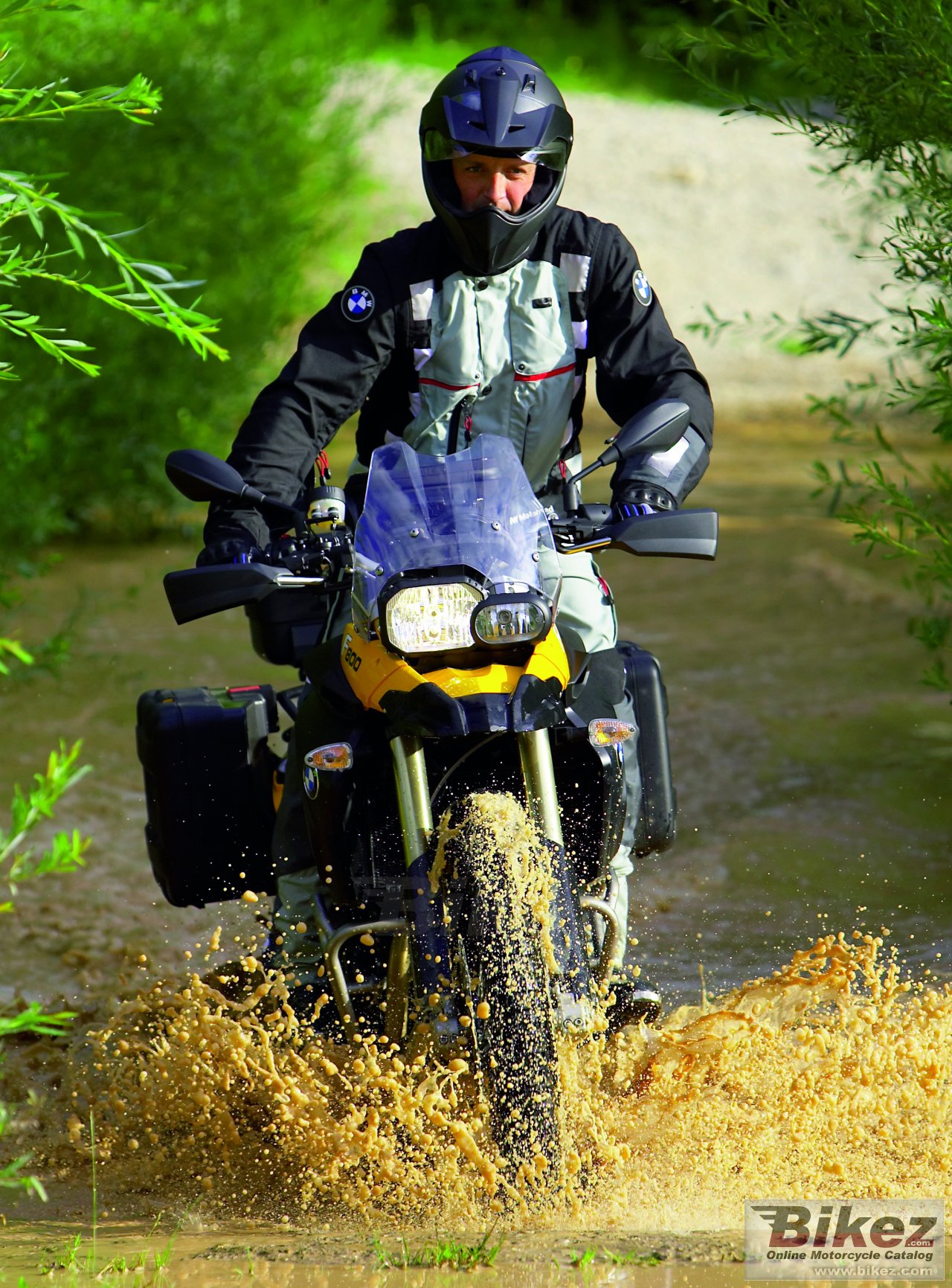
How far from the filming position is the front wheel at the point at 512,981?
3.19 metres

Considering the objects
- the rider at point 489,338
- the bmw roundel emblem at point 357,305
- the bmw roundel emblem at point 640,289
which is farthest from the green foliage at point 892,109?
the bmw roundel emblem at point 357,305

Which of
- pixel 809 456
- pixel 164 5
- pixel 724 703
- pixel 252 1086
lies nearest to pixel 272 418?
pixel 252 1086

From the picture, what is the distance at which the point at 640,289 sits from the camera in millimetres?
4148

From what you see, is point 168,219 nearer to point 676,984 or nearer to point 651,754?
point 676,984

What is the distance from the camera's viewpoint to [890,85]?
4.99m

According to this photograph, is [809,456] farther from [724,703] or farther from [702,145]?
[702,145]

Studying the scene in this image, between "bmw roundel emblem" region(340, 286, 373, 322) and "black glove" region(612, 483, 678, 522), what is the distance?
2.72ft

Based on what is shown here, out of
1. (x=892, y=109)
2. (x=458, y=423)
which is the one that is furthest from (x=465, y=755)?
(x=892, y=109)

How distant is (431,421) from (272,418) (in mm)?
400

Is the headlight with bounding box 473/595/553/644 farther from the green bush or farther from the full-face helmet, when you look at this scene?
the green bush

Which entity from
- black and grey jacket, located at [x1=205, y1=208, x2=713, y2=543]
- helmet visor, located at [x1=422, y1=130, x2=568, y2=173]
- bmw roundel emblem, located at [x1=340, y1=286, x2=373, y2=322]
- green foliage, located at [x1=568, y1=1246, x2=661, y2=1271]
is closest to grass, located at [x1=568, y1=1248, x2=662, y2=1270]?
green foliage, located at [x1=568, y1=1246, x2=661, y2=1271]

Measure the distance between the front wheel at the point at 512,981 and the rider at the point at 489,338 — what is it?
68 centimetres

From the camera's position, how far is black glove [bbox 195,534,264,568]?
3576mm

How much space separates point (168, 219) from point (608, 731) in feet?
27.8
